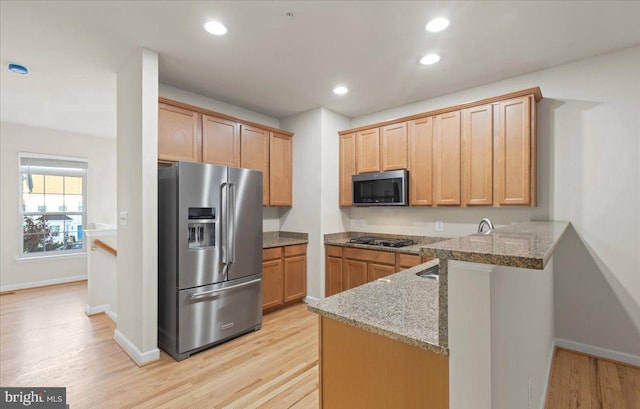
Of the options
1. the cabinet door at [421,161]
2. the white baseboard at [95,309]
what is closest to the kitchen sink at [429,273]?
the cabinet door at [421,161]

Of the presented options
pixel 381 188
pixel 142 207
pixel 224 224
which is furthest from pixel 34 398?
pixel 381 188

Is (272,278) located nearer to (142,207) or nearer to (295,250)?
(295,250)

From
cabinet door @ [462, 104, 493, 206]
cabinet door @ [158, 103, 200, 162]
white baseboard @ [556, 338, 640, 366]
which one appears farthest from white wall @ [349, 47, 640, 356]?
cabinet door @ [158, 103, 200, 162]

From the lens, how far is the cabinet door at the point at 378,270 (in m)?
3.46

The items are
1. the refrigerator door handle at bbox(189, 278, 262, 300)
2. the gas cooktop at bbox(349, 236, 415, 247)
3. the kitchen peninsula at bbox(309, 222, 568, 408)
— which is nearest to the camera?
the kitchen peninsula at bbox(309, 222, 568, 408)

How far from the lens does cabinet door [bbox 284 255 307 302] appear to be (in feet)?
13.0

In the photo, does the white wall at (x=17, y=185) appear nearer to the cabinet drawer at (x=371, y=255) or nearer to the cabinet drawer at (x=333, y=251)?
the cabinet drawer at (x=333, y=251)

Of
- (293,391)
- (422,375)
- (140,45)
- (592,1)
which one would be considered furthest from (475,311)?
(140,45)

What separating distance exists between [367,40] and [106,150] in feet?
19.0

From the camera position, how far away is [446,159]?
3.33m

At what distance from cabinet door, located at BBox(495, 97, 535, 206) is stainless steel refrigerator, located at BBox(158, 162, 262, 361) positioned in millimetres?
2592

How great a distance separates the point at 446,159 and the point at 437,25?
149 cm

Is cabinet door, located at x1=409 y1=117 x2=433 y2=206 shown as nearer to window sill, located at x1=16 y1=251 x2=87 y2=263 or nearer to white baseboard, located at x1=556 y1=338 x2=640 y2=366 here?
white baseboard, located at x1=556 y1=338 x2=640 y2=366

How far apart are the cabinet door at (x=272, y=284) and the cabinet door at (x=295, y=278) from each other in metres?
0.10
